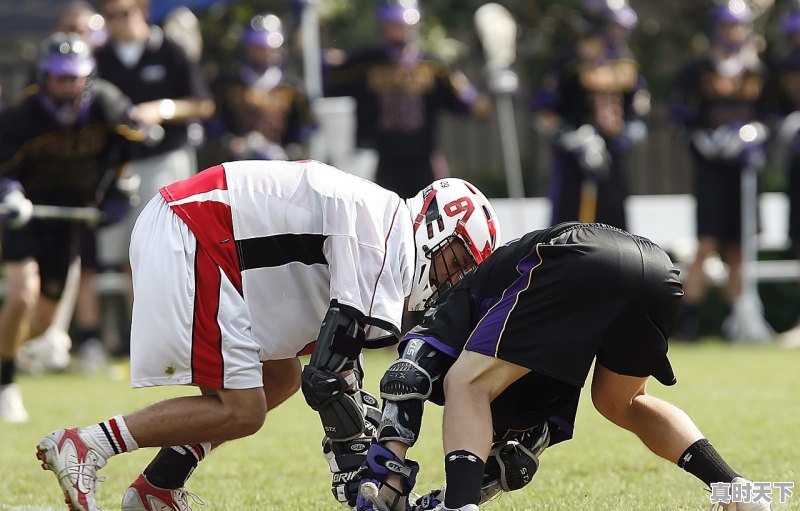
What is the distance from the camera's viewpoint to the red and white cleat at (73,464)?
13.7 ft

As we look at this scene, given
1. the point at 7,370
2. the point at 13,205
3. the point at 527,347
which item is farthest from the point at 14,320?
the point at 527,347

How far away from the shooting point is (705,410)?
699cm

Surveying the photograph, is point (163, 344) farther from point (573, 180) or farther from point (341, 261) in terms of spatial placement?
point (573, 180)

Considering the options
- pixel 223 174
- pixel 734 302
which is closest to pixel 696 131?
pixel 734 302

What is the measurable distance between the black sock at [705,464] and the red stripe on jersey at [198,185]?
5.43ft

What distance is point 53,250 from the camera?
836cm

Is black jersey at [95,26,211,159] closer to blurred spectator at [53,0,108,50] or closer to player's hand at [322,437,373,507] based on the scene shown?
blurred spectator at [53,0,108,50]

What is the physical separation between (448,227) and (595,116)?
6.82m

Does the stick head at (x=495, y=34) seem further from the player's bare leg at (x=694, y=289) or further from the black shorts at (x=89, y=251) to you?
the black shorts at (x=89, y=251)

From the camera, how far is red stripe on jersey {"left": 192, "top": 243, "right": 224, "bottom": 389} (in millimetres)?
4281

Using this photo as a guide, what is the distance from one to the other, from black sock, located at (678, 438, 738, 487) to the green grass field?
1.01 ft

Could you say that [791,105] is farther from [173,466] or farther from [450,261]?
[173,466]

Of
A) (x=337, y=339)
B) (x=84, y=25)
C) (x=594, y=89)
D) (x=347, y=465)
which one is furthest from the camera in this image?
(x=594, y=89)

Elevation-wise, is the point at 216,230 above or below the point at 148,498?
above
